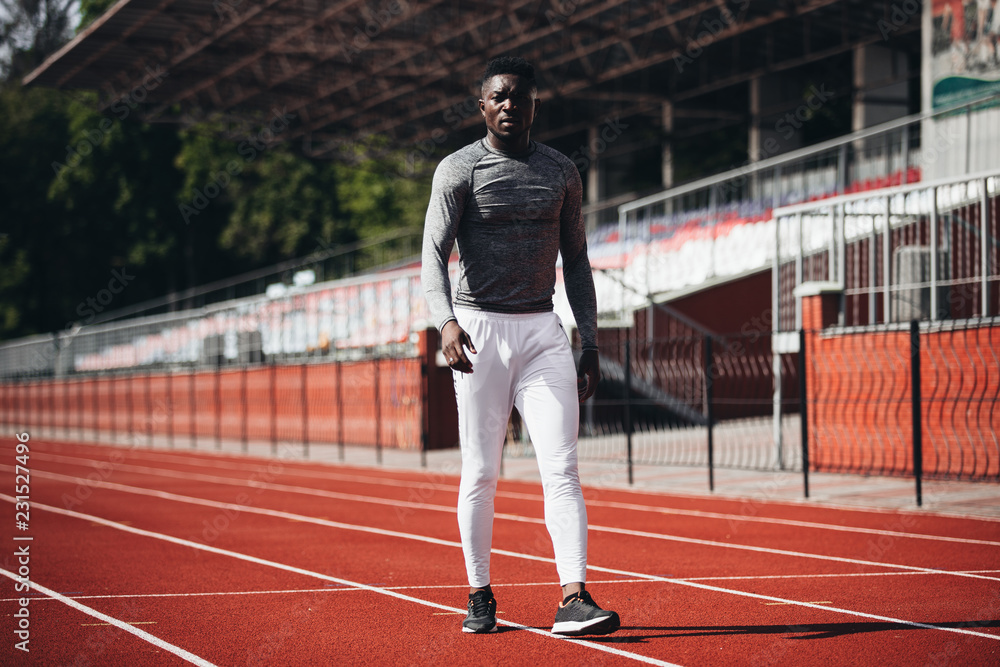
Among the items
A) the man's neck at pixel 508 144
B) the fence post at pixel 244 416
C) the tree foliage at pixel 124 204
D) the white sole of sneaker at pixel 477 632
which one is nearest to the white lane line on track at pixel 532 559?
the white sole of sneaker at pixel 477 632

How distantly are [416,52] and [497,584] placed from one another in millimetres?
24995

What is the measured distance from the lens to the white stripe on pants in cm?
432

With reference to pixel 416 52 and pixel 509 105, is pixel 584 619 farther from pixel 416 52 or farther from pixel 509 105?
pixel 416 52

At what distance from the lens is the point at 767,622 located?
4.76m

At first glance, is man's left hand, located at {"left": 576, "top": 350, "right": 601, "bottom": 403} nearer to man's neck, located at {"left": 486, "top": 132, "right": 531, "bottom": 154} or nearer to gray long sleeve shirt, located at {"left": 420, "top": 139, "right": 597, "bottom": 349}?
gray long sleeve shirt, located at {"left": 420, "top": 139, "right": 597, "bottom": 349}

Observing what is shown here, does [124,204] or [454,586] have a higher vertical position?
[124,204]

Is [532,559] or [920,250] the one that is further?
[920,250]

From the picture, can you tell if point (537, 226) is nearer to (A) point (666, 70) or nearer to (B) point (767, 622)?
(B) point (767, 622)

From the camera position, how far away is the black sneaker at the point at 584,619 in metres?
4.19

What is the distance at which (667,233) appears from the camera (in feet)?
74.4

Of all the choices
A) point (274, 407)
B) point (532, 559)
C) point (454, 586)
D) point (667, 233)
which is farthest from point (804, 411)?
point (274, 407)

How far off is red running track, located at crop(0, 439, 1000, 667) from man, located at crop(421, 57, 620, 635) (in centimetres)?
A: 51

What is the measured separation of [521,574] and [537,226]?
2568 millimetres

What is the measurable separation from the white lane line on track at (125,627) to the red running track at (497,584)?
2 cm
